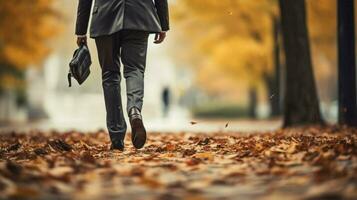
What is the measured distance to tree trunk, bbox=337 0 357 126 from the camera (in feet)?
40.7

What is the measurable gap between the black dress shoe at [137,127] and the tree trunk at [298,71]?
7.03 meters

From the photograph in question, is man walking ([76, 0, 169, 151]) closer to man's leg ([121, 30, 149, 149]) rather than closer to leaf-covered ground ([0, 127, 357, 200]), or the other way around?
man's leg ([121, 30, 149, 149])

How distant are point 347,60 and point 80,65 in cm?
700

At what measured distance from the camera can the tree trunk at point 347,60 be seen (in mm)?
12398

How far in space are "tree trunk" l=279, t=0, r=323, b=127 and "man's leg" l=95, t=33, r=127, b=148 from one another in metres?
6.73

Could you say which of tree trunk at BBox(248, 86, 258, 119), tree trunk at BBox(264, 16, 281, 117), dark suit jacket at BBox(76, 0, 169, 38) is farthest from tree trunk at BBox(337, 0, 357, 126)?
tree trunk at BBox(248, 86, 258, 119)

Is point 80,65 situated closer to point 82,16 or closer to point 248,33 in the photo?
point 82,16

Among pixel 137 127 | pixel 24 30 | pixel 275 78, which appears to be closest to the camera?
pixel 137 127

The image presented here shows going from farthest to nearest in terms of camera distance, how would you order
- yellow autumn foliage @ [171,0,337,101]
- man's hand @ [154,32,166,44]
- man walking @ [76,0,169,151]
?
yellow autumn foliage @ [171,0,337,101]
man's hand @ [154,32,166,44]
man walking @ [76,0,169,151]

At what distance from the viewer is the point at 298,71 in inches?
521

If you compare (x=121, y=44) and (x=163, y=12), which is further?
(x=163, y=12)

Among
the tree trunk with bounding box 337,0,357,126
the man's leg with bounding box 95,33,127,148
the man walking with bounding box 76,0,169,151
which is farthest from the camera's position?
the tree trunk with bounding box 337,0,357,126

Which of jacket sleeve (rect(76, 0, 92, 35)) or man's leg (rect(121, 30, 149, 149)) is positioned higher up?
jacket sleeve (rect(76, 0, 92, 35))

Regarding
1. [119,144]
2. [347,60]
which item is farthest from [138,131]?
[347,60]
